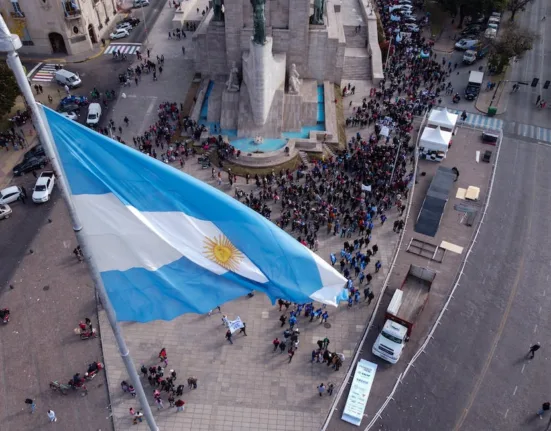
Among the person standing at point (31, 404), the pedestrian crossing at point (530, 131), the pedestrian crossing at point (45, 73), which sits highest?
the pedestrian crossing at point (45, 73)

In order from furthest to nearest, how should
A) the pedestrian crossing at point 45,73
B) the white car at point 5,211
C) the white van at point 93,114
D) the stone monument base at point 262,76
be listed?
1. the pedestrian crossing at point 45,73
2. the white van at point 93,114
3. the stone monument base at point 262,76
4. the white car at point 5,211

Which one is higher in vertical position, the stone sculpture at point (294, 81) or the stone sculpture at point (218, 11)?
the stone sculpture at point (218, 11)

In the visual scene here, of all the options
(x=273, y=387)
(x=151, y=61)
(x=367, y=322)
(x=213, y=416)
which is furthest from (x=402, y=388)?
(x=151, y=61)

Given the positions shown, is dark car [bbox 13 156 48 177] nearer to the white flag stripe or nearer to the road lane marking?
the white flag stripe

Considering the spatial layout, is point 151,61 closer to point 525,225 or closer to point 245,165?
point 245,165

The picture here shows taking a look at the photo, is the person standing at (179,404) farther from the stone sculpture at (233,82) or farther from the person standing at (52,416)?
the stone sculpture at (233,82)

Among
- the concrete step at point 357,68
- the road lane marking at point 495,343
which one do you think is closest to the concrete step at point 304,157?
the concrete step at point 357,68
